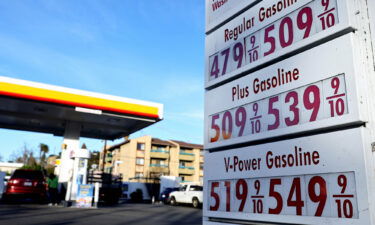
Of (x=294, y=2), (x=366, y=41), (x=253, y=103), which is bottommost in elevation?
(x=253, y=103)

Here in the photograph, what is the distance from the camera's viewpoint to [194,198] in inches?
875

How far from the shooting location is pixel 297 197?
2.39m

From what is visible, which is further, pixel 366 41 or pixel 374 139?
pixel 366 41

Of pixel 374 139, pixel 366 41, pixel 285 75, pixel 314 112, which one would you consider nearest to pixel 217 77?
pixel 285 75

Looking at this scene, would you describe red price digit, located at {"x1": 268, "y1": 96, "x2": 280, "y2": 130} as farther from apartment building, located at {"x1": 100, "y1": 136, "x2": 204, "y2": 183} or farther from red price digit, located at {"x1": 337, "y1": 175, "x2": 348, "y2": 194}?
apartment building, located at {"x1": 100, "y1": 136, "x2": 204, "y2": 183}

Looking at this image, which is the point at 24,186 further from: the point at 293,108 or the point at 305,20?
the point at 305,20

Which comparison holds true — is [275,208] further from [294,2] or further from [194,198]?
[194,198]

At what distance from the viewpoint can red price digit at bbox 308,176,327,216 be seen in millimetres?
2199

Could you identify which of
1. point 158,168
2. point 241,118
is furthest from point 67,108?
point 158,168

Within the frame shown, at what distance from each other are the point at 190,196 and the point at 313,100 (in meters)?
21.1

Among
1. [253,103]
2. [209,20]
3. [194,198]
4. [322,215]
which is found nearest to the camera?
[322,215]

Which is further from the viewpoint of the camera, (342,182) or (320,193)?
(320,193)

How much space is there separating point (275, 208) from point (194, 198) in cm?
2032

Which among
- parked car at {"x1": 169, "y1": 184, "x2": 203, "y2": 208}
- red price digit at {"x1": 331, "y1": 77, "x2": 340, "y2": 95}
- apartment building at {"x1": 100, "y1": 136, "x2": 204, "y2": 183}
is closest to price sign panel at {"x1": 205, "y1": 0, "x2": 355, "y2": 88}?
red price digit at {"x1": 331, "y1": 77, "x2": 340, "y2": 95}
